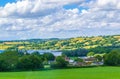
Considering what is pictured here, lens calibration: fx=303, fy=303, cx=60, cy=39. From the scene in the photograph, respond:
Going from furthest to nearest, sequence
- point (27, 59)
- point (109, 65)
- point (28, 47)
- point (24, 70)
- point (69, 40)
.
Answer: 1. point (69, 40)
2. point (28, 47)
3. point (109, 65)
4. point (27, 59)
5. point (24, 70)

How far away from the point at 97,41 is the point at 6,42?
11.1 meters

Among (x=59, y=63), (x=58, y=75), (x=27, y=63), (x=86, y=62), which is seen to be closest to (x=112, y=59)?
(x=86, y=62)

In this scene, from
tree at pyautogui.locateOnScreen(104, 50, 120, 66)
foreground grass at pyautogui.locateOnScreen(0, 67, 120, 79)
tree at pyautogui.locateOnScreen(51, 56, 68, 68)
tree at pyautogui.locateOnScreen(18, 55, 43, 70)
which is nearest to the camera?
foreground grass at pyautogui.locateOnScreen(0, 67, 120, 79)

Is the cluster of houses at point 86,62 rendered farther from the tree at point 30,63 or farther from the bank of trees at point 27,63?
the tree at point 30,63

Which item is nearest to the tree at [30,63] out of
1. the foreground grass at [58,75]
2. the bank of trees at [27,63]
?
the bank of trees at [27,63]

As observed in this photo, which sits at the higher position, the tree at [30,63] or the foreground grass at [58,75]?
the tree at [30,63]

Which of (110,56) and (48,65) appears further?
(110,56)

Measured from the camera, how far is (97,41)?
30609mm

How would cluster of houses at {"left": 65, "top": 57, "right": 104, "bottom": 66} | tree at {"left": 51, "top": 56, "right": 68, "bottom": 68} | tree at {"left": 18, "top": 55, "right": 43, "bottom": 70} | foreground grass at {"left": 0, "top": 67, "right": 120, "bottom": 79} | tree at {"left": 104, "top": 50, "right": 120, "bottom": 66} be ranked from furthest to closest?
cluster of houses at {"left": 65, "top": 57, "right": 104, "bottom": 66}
tree at {"left": 104, "top": 50, "right": 120, "bottom": 66}
tree at {"left": 51, "top": 56, "right": 68, "bottom": 68}
tree at {"left": 18, "top": 55, "right": 43, "bottom": 70}
foreground grass at {"left": 0, "top": 67, "right": 120, "bottom": 79}

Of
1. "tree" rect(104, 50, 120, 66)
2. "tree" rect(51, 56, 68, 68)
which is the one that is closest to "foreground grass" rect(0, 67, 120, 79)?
"tree" rect(51, 56, 68, 68)

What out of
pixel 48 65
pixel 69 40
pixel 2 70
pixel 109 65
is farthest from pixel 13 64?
pixel 69 40

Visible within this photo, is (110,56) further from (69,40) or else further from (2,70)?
(69,40)

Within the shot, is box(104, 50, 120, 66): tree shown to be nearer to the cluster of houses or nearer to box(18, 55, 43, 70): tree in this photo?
the cluster of houses

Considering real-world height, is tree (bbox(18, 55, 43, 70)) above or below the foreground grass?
above
